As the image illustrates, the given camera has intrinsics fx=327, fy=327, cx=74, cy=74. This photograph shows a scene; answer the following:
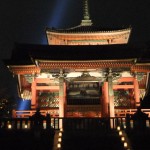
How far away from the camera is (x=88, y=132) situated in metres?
20.2

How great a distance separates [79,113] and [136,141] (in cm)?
1350

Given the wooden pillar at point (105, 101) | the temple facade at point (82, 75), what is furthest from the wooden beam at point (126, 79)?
the wooden pillar at point (105, 101)

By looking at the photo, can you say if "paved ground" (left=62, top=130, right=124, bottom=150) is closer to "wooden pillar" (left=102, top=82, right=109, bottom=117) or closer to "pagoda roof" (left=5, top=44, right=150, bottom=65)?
"wooden pillar" (left=102, top=82, right=109, bottom=117)

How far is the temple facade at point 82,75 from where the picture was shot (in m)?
26.9

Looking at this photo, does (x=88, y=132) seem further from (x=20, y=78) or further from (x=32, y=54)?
(x=20, y=78)

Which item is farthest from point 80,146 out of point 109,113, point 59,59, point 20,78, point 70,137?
point 20,78

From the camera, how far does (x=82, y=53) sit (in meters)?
27.7

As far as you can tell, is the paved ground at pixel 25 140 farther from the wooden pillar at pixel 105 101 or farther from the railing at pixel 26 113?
the wooden pillar at pixel 105 101

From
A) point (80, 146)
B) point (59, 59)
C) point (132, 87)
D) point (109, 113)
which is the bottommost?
point (80, 146)

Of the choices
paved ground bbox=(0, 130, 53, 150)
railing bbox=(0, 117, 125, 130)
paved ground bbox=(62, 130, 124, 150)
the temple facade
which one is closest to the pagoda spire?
the temple facade

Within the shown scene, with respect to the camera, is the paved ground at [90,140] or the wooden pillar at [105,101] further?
the wooden pillar at [105,101]

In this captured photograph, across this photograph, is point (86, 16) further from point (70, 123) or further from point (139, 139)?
point (139, 139)

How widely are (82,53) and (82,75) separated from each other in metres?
2.34

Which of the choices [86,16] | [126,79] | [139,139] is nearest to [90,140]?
[139,139]
